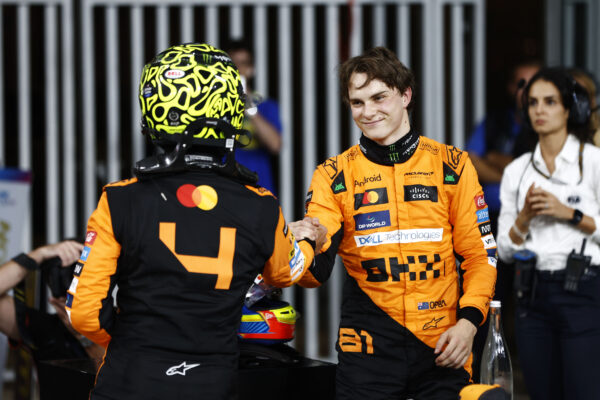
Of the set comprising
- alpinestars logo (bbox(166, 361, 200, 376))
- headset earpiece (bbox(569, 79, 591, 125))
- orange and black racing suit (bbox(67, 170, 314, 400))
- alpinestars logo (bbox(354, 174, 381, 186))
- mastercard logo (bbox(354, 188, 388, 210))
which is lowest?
alpinestars logo (bbox(166, 361, 200, 376))

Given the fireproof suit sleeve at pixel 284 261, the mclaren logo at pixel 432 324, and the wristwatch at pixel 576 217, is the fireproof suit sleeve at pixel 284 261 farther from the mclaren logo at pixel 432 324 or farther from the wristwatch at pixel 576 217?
the wristwatch at pixel 576 217

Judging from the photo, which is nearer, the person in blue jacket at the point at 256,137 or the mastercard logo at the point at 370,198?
the mastercard logo at the point at 370,198

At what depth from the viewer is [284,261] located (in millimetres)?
2232

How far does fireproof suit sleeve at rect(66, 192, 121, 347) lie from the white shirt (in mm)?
1944

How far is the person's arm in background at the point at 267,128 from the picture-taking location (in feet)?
15.9

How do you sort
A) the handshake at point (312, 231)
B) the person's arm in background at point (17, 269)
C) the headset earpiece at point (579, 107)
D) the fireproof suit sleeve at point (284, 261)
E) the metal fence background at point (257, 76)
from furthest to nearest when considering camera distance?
the metal fence background at point (257, 76) → the headset earpiece at point (579, 107) → the person's arm in background at point (17, 269) → the handshake at point (312, 231) → the fireproof suit sleeve at point (284, 261)

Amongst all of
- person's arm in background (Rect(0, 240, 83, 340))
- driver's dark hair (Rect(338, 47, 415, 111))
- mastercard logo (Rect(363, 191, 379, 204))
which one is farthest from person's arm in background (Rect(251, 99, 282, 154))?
mastercard logo (Rect(363, 191, 379, 204))

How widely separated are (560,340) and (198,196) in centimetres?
182

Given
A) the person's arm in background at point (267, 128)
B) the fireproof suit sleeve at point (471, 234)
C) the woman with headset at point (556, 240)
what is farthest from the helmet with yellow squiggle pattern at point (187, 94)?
the person's arm in background at point (267, 128)

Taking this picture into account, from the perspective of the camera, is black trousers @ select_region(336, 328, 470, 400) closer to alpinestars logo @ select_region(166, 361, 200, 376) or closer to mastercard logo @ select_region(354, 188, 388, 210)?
mastercard logo @ select_region(354, 188, 388, 210)

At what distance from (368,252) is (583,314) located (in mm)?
1178

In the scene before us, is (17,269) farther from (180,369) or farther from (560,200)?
(560,200)

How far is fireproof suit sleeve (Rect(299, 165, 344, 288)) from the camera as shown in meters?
2.51

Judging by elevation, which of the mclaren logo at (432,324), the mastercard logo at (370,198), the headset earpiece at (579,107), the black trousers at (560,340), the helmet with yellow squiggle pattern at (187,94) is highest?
the headset earpiece at (579,107)
